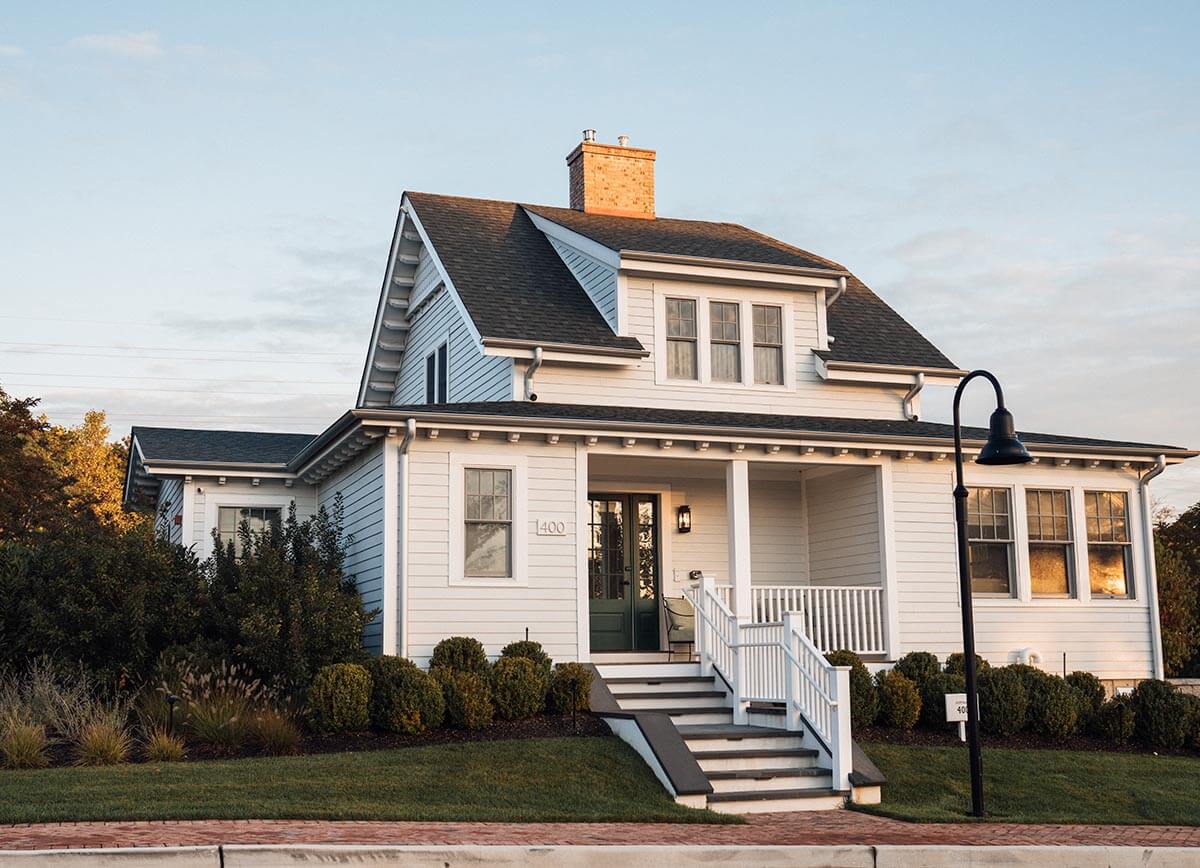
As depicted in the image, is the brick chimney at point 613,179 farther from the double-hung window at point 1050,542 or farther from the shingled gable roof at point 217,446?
the double-hung window at point 1050,542

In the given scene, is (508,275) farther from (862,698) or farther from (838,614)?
(862,698)

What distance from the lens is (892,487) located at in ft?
59.5

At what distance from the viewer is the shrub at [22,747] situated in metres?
12.4

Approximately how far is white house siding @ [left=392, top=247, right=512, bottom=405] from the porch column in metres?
3.31

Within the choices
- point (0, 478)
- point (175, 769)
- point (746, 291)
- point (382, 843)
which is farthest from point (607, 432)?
point (0, 478)

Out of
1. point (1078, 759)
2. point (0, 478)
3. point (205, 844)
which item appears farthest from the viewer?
point (0, 478)

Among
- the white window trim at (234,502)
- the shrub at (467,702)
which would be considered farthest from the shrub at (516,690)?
the white window trim at (234,502)

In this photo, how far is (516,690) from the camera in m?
14.8

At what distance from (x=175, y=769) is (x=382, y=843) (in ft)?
12.2

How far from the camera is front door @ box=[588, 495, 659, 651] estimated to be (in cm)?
1878

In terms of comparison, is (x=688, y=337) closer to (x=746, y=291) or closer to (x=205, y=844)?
(x=746, y=291)

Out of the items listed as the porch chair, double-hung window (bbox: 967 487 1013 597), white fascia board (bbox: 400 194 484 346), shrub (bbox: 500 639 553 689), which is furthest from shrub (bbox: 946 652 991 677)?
white fascia board (bbox: 400 194 484 346)

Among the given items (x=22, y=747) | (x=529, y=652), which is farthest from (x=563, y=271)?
(x=22, y=747)

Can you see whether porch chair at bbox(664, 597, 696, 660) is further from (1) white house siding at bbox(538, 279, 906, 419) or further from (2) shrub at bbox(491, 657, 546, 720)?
(2) shrub at bbox(491, 657, 546, 720)
